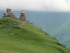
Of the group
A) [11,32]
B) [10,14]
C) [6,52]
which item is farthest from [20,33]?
[10,14]

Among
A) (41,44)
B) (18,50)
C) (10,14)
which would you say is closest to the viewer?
(18,50)

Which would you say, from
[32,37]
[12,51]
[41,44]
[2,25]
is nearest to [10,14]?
[2,25]

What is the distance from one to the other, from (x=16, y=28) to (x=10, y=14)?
51496mm

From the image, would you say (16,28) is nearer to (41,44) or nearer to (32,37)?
(32,37)

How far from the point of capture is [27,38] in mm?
128125

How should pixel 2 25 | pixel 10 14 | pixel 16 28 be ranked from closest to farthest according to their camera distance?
pixel 16 28, pixel 2 25, pixel 10 14

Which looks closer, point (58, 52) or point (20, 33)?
point (58, 52)

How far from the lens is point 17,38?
418 ft

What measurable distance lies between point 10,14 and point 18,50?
100m

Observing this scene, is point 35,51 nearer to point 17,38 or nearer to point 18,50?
point 18,50

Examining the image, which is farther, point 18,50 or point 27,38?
point 27,38

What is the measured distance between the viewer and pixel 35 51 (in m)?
97.1

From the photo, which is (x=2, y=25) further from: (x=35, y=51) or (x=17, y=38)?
(x=35, y=51)

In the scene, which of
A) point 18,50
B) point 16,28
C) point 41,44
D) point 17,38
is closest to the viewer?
point 18,50
